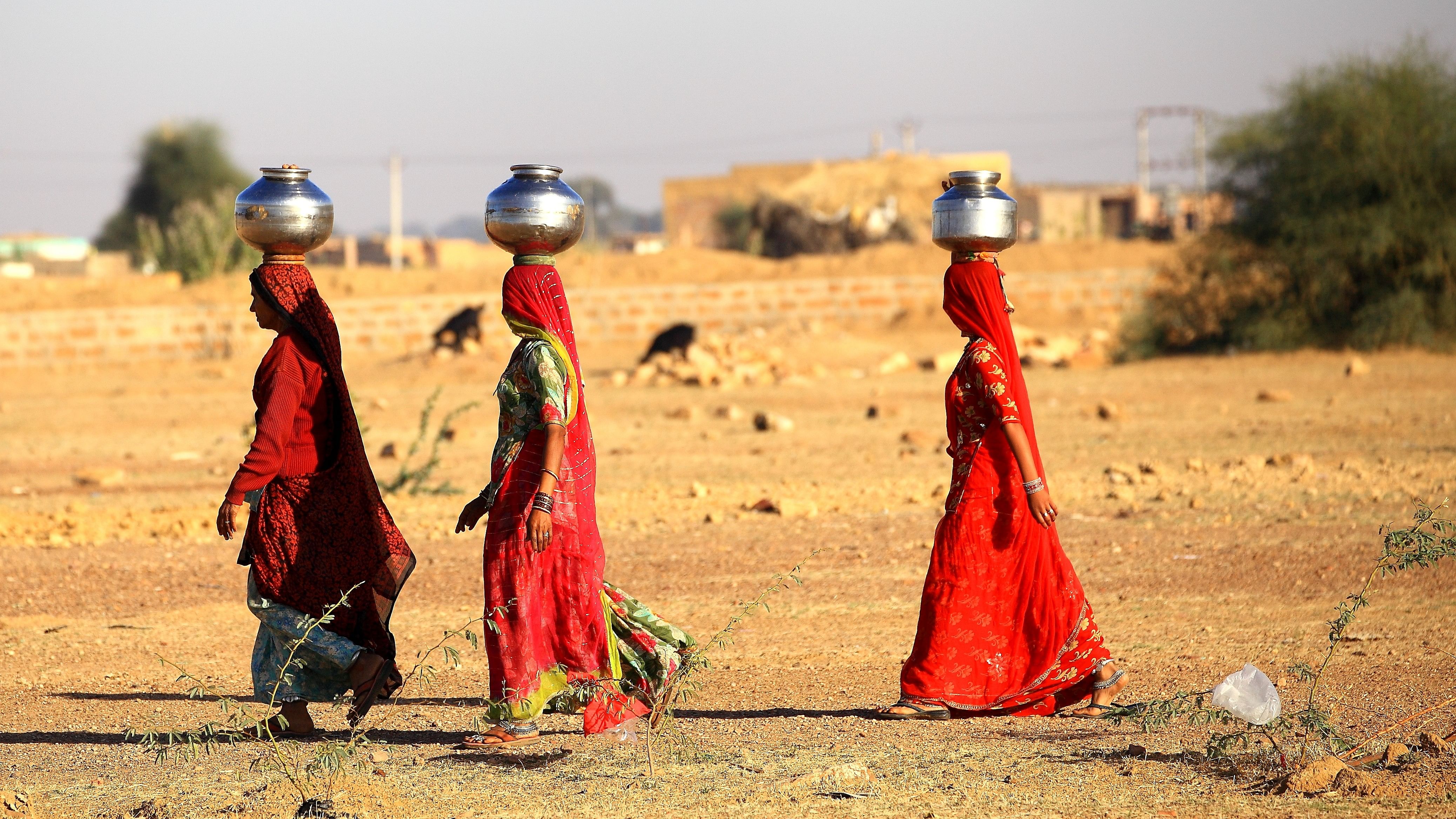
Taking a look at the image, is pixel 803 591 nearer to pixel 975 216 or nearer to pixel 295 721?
pixel 975 216

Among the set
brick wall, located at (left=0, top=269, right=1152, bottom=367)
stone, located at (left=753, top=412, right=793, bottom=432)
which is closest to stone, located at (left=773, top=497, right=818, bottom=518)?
stone, located at (left=753, top=412, right=793, bottom=432)

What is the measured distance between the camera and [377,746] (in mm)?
4168

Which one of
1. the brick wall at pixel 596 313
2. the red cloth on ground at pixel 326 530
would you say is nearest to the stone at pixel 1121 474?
the red cloth on ground at pixel 326 530

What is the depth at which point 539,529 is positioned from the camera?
12.8ft

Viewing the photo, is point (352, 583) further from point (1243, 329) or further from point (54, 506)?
point (1243, 329)

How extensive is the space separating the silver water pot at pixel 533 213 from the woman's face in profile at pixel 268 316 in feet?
2.35

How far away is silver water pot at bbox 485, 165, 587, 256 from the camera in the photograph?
406cm

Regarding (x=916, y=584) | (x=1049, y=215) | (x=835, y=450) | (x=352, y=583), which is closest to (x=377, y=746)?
(x=352, y=583)

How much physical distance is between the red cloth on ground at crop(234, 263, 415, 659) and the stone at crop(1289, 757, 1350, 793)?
8.23 feet

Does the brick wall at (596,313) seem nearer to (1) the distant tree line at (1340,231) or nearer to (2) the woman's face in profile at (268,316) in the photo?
(1) the distant tree line at (1340,231)

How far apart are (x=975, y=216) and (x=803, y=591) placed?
3.00 m

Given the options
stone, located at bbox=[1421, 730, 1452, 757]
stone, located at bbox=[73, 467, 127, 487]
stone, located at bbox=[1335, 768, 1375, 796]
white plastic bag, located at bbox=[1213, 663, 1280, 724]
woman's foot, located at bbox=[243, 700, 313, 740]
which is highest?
white plastic bag, located at bbox=[1213, 663, 1280, 724]

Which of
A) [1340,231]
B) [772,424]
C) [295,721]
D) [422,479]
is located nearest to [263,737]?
[295,721]

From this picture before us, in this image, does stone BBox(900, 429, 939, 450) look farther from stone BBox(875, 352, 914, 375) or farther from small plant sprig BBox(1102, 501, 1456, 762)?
small plant sprig BBox(1102, 501, 1456, 762)
